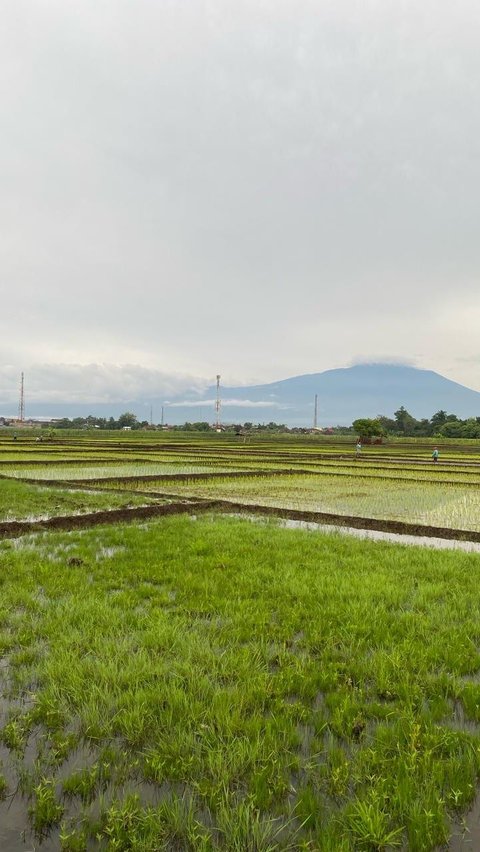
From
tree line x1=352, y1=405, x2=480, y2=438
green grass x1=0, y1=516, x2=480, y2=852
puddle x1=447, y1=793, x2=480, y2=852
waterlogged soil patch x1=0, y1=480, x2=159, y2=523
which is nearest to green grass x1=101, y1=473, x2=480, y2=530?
waterlogged soil patch x1=0, y1=480, x2=159, y2=523

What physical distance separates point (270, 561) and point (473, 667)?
138 inches

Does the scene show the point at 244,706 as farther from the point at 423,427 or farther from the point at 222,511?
the point at 423,427

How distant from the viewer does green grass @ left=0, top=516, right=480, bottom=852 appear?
2352 mm

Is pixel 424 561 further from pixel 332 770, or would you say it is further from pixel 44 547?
pixel 44 547

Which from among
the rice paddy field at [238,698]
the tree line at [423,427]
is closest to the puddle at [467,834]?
the rice paddy field at [238,698]

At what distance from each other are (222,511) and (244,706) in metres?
9.28

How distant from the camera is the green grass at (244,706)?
2.35m

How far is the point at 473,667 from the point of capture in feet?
12.6

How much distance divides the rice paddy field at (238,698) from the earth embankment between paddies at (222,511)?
7.28 ft

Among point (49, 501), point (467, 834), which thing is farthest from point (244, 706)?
point (49, 501)

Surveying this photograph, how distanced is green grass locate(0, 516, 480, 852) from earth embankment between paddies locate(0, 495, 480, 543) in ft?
12.1

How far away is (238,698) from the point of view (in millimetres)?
3264

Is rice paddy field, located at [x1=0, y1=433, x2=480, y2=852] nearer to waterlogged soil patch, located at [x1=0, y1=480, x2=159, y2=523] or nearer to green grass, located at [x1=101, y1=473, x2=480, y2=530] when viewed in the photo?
waterlogged soil patch, located at [x1=0, y1=480, x2=159, y2=523]

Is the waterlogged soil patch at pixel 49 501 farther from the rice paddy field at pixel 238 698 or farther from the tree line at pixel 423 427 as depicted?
the tree line at pixel 423 427
